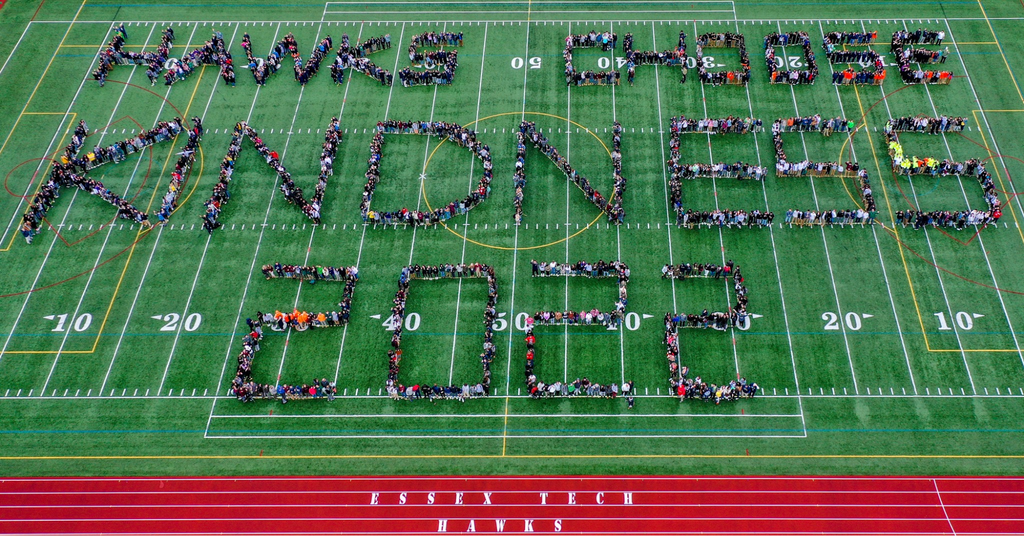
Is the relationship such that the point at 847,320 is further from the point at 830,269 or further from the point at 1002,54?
the point at 1002,54

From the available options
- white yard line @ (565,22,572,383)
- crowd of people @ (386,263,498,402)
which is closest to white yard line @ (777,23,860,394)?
white yard line @ (565,22,572,383)

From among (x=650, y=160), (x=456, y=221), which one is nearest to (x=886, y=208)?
(x=650, y=160)

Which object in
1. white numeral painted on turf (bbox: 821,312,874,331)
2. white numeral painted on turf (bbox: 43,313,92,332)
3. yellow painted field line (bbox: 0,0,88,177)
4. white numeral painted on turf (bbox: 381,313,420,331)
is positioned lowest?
white numeral painted on turf (bbox: 43,313,92,332)

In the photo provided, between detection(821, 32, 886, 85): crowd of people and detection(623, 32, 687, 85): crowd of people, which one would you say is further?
detection(623, 32, 687, 85): crowd of people

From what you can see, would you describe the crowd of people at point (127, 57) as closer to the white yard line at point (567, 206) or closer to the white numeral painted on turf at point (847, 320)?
the white yard line at point (567, 206)

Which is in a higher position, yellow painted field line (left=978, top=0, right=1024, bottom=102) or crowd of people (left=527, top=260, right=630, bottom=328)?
yellow painted field line (left=978, top=0, right=1024, bottom=102)

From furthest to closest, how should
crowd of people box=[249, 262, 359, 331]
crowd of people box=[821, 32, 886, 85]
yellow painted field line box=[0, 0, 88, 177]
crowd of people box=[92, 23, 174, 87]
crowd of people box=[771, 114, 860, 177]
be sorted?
crowd of people box=[92, 23, 174, 87] → yellow painted field line box=[0, 0, 88, 177] → crowd of people box=[821, 32, 886, 85] → crowd of people box=[771, 114, 860, 177] → crowd of people box=[249, 262, 359, 331]

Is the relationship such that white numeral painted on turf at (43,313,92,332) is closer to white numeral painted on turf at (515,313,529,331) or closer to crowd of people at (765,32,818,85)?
white numeral painted on turf at (515,313,529,331)
